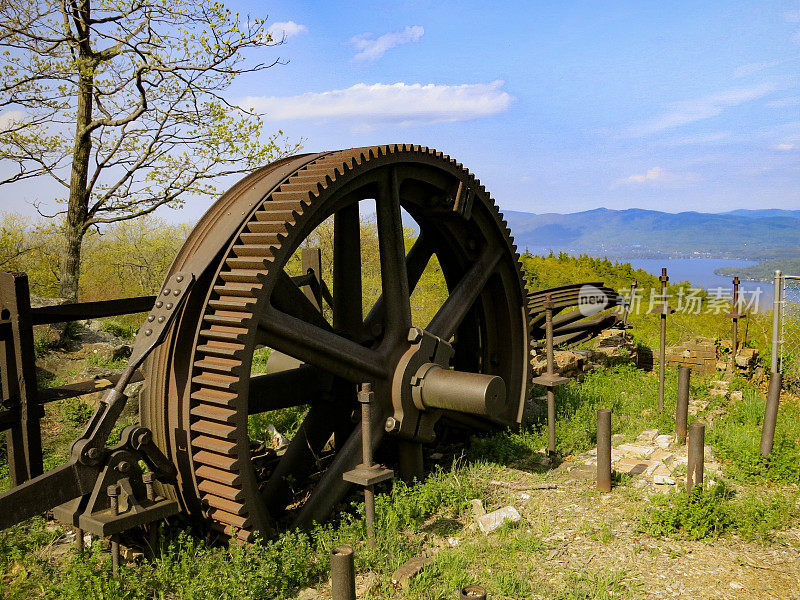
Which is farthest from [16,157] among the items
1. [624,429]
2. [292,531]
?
[624,429]

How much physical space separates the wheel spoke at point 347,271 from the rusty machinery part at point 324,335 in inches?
0.5

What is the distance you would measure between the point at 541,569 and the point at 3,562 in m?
3.30

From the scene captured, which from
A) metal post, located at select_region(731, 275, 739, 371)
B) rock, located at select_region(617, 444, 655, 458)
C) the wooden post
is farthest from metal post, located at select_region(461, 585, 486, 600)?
metal post, located at select_region(731, 275, 739, 371)

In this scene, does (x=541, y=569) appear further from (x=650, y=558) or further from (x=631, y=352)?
(x=631, y=352)

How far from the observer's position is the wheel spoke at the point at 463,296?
5668mm

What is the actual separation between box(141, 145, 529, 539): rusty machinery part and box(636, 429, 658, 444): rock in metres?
1.25

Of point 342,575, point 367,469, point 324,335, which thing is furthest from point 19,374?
point 342,575

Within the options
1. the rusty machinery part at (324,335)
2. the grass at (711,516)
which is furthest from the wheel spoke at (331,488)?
the grass at (711,516)

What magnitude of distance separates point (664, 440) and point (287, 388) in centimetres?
383

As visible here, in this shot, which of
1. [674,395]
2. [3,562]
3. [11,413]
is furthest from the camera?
[674,395]

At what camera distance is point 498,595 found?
3.56 m

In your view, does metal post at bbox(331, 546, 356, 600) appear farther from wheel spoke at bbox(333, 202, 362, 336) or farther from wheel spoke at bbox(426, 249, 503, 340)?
wheel spoke at bbox(426, 249, 503, 340)

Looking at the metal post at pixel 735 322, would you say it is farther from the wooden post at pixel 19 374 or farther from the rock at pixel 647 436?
the wooden post at pixel 19 374

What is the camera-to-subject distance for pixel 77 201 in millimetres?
11750
